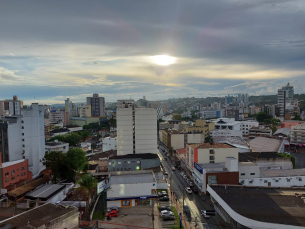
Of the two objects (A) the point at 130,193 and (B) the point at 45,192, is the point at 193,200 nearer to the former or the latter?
(A) the point at 130,193

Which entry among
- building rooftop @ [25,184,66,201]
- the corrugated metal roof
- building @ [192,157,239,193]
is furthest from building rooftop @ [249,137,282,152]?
building rooftop @ [25,184,66,201]

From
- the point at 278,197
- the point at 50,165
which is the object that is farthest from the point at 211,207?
the point at 50,165

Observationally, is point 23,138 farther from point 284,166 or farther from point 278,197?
point 284,166

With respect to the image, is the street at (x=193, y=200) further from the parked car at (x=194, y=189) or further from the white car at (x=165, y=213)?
the white car at (x=165, y=213)

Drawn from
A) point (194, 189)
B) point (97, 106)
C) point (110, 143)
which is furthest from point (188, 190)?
point (97, 106)

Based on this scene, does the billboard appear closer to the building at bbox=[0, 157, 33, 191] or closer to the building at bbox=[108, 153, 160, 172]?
the building at bbox=[108, 153, 160, 172]
